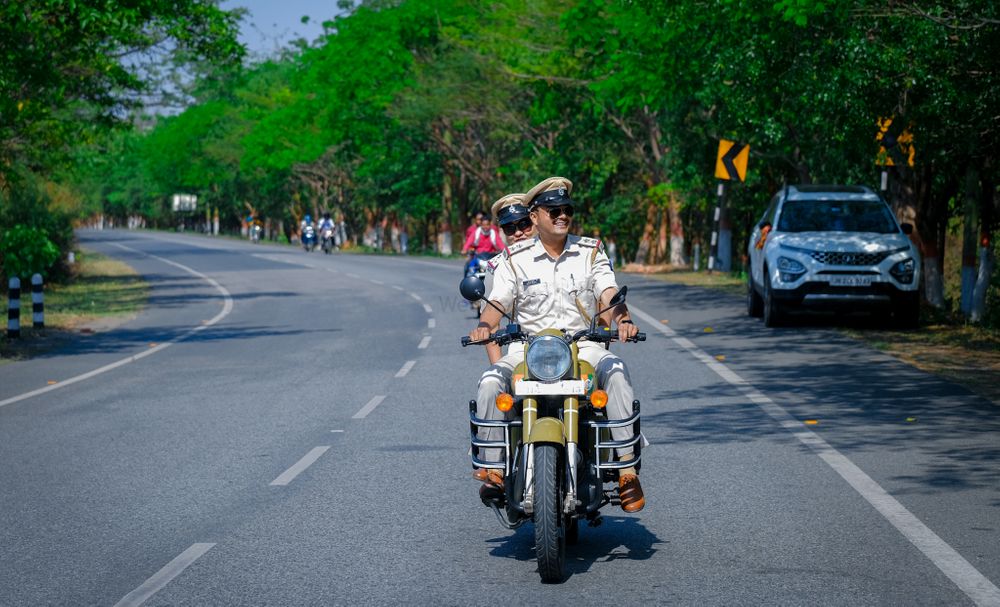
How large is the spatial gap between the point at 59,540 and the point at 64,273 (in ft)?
108

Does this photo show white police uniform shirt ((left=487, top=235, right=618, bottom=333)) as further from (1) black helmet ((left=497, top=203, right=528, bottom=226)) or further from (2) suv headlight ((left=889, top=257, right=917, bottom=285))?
(2) suv headlight ((left=889, top=257, right=917, bottom=285))

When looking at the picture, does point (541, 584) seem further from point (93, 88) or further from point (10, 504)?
point (93, 88)

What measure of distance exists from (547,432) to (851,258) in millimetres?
14618

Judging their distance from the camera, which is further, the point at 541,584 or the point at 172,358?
the point at 172,358

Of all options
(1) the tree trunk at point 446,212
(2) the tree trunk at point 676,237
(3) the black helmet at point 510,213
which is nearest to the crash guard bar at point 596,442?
(3) the black helmet at point 510,213

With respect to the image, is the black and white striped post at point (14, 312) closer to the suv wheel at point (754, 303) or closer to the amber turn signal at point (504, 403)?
the suv wheel at point (754, 303)

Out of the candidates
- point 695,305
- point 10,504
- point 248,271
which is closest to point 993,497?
point 10,504

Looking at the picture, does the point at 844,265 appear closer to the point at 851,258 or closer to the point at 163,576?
the point at 851,258

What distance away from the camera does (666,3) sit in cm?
2222

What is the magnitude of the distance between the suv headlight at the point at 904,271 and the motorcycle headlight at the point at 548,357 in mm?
14495

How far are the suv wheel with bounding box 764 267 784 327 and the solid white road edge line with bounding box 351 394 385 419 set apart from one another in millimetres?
8426

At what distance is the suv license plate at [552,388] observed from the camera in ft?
21.0

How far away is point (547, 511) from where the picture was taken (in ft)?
20.2

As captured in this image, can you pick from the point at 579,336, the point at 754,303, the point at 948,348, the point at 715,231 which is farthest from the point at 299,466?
the point at 715,231
